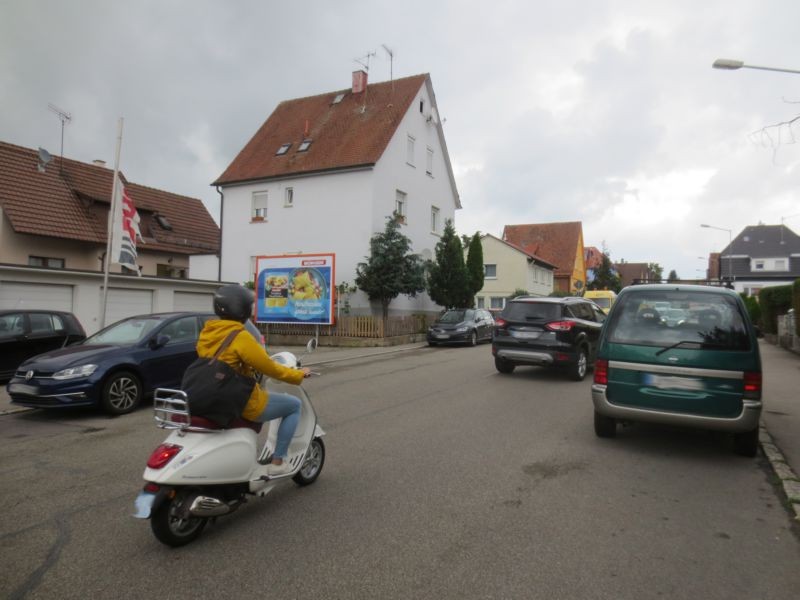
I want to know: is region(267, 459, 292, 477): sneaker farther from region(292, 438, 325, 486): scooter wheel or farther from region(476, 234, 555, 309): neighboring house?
region(476, 234, 555, 309): neighboring house

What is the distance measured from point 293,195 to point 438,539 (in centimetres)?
2381

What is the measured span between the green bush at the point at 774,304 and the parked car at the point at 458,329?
35.1 feet

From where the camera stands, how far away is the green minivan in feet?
18.3

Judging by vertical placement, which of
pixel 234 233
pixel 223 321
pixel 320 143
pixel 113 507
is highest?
pixel 320 143

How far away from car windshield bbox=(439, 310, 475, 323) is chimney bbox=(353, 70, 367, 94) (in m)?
14.4

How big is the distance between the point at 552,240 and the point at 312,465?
5991 cm

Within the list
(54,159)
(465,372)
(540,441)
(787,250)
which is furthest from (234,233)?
(787,250)

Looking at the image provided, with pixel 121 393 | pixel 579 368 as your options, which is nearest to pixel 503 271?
pixel 579 368

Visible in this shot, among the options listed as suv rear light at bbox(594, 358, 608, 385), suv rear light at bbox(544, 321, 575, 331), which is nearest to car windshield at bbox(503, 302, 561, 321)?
suv rear light at bbox(544, 321, 575, 331)

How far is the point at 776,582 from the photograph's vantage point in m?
3.26

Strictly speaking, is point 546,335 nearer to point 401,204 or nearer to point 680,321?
point 680,321

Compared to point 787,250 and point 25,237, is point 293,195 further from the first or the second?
point 787,250

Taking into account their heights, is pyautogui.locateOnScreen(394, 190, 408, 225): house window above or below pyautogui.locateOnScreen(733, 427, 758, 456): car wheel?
above

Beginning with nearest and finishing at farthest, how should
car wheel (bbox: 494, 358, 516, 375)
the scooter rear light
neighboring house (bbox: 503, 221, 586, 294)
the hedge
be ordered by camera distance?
the scooter rear light
car wheel (bbox: 494, 358, 516, 375)
the hedge
neighboring house (bbox: 503, 221, 586, 294)
